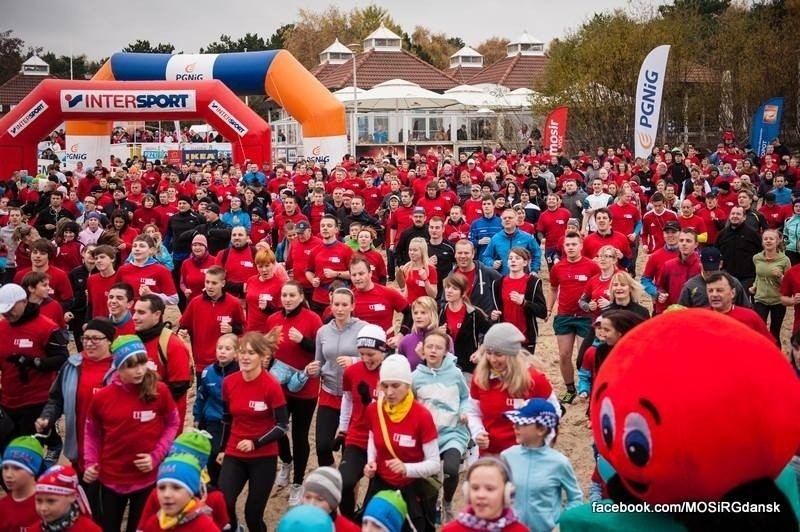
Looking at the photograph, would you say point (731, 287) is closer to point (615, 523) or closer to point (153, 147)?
point (615, 523)

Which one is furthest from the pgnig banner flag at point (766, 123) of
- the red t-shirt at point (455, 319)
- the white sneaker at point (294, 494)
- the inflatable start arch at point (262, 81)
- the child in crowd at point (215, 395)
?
the child in crowd at point (215, 395)

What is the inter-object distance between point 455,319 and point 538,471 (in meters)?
3.04

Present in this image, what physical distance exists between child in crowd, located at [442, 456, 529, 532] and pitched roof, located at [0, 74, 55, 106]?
69470 millimetres

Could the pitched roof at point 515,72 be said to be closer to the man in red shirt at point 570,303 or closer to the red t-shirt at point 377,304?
the man in red shirt at point 570,303

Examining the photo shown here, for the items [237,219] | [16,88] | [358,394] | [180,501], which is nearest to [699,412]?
[180,501]

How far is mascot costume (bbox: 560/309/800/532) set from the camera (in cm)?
294

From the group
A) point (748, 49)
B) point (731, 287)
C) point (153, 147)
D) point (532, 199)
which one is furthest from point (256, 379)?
point (748, 49)

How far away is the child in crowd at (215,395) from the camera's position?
6215mm

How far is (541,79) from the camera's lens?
136 feet

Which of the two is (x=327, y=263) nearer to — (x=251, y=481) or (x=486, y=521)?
(x=251, y=481)

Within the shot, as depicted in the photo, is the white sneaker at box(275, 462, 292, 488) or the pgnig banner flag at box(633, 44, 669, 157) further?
the pgnig banner flag at box(633, 44, 669, 157)

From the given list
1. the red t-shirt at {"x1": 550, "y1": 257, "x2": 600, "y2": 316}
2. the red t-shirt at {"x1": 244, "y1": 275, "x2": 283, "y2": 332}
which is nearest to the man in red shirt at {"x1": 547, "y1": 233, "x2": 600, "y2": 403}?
the red t-shirt at {"x1": 550, "y1": 257, "x2": 600, "y2": 316}

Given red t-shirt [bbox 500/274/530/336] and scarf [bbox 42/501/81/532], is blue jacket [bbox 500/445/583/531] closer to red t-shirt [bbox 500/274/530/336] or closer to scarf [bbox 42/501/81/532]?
scarf [bbox 42/501/81/532]

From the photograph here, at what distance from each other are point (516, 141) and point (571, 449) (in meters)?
33.5
